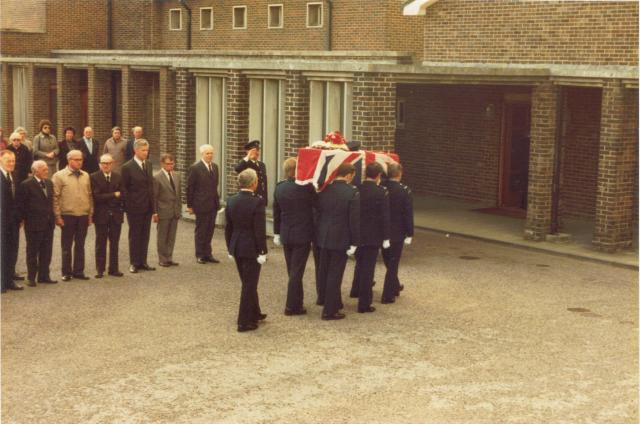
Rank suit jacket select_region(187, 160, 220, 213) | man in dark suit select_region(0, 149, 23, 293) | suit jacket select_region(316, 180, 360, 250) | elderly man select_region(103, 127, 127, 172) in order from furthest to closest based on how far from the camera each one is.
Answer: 1. elderly man select_region(103, 127, 127, 172)
2. suit jacket select_region(187, 160, 220, 213)
3. man in dark suit select_region(0, 149, 23, 293)
4. suit jacket select_region(316, 180, 360, 250)

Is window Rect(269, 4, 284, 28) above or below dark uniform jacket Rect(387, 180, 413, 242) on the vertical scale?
above

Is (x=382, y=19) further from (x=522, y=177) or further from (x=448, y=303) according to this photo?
(x=448, y=303)

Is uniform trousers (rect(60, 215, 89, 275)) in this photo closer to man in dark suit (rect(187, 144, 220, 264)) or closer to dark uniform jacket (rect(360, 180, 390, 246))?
man in dark suit (rect(187, 144, 220, 264))

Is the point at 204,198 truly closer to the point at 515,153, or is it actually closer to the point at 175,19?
the point at 515,153

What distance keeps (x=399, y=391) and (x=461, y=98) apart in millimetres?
15822

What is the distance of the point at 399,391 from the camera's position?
9.24 metres

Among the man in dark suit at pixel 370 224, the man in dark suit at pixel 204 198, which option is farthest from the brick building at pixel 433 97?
the man in dark suit at pixel 370 224

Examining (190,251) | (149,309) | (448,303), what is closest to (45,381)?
(149,309)

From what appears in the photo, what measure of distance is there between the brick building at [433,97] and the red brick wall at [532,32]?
0.09ft

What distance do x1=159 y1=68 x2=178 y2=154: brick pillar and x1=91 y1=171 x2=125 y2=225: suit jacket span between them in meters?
9.77

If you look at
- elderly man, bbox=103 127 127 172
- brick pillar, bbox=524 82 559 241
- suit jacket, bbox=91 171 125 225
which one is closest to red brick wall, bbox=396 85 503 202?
brick pillar, bbox=524 82 559 241

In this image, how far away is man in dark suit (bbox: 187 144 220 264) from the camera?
15188mm

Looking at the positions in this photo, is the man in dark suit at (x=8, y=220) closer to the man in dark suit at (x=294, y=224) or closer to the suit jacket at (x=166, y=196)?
the suit jacket at (x=166, y=196)

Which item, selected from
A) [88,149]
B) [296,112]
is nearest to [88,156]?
[88,149]
